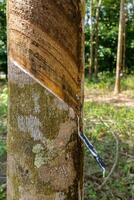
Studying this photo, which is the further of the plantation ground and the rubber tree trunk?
the plantation ground

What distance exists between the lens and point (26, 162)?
0.98 meters

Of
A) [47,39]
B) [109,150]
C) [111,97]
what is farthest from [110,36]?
[47,39]

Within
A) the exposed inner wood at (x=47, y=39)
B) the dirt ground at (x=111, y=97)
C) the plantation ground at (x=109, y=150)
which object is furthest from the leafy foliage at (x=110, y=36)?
the exposed inner wood at (x=47, y=39)

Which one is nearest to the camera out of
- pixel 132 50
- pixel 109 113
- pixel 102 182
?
pixel 102 182

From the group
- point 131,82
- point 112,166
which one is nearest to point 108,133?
point 112,166

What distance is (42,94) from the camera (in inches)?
37.7

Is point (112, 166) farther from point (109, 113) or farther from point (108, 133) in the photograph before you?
point (109, 113)

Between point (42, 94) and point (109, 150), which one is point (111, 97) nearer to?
point (109, 150)

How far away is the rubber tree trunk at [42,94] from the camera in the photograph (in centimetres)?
→ 95

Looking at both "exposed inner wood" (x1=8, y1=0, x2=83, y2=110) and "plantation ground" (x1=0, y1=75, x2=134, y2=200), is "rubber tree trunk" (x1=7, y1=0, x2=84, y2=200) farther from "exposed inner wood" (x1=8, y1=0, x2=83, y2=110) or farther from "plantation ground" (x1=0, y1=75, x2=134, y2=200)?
"plantation ground" (x1=0, y1=75, x2=134, y2=200)

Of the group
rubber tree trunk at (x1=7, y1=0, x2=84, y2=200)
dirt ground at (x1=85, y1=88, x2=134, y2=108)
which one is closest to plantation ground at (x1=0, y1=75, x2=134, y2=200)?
dirt ground at (x1=85, y1=88, x2=134, y2=108)

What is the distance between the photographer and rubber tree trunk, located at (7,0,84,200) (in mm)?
948

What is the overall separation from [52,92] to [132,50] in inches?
586

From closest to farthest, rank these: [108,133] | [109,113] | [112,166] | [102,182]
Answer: [102,182]
[112,166]
[108,133]
[109,113]
